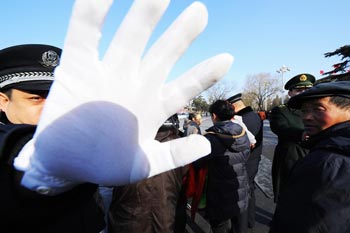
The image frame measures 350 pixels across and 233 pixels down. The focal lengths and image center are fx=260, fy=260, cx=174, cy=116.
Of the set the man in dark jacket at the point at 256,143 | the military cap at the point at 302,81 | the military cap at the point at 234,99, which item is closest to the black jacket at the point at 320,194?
the military cap at the point at 302,81

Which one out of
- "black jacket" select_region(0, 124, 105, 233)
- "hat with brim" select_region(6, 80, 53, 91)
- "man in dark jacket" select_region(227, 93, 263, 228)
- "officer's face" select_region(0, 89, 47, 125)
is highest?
"hat with brim" select_region(6, 80, 53, 91)

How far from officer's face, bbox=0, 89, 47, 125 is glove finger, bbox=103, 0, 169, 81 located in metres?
0.58

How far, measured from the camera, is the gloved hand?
0.61 meters

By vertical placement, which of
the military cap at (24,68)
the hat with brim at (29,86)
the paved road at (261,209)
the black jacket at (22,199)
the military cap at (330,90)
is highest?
the military cap at (24,68)

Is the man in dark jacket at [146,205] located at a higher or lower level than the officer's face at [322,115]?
lower

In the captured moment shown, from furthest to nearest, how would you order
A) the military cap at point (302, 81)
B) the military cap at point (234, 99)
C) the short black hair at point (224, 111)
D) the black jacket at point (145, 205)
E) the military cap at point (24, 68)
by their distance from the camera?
the military cap at point (234, 99)
the military cap at point (302, 81)
the short black hair at point (224, 111)
the black jacket at point (145, 205)
the military cap at point (24, 68)

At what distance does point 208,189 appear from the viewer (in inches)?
118

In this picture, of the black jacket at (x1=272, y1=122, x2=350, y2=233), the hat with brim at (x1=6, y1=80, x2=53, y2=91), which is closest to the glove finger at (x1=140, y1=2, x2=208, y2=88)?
the hat with brim at (x1=6, y1=80, x2=53, y2=91)

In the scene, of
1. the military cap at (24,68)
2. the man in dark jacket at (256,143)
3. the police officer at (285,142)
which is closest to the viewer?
the military cap at (24,68)

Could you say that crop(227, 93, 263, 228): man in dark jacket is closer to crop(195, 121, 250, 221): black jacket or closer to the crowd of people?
crop(195, 121, 250, 221): black jacket

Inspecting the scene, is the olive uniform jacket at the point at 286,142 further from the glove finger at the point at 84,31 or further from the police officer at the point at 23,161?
the glove finger at the point at 84,31

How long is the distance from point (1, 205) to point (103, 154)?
11.4 inches

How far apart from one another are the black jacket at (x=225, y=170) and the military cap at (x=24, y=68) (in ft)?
6.75

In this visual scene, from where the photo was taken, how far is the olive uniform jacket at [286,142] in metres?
2.69
